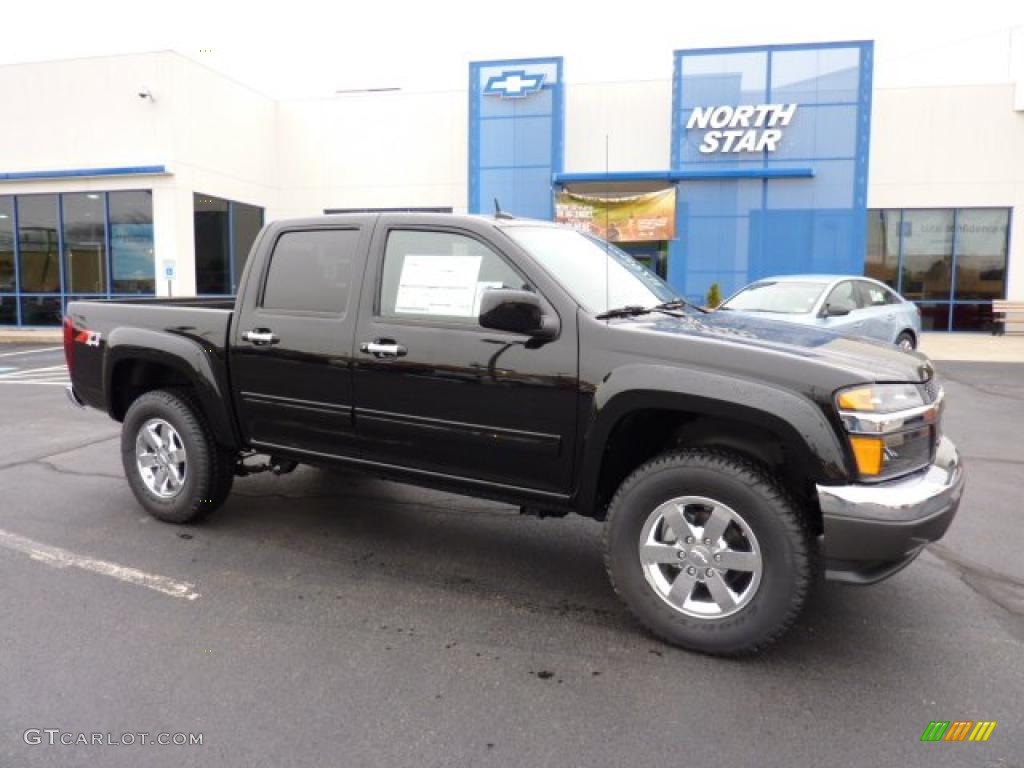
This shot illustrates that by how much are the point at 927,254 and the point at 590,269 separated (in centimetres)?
1948

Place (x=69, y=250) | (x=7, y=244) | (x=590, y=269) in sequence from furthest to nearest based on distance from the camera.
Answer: (x=7, y=244), (x=69, y=250), (x=590, y=269)

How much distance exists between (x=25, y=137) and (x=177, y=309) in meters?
18.7

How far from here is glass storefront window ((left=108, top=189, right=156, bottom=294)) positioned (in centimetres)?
1944

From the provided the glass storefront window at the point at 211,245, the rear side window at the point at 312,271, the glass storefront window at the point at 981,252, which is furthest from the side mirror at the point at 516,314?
the glass storefront window at the point at 981,252

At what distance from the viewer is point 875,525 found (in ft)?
10.2

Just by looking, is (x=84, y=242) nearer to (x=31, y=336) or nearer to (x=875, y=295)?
(x=31, y=336)

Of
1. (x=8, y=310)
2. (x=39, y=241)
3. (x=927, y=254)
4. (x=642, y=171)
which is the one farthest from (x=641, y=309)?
(x=8, y=310)

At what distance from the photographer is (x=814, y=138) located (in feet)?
64.6

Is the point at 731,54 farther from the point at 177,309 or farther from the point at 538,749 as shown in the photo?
the point at 538,749

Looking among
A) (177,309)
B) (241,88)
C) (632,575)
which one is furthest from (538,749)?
(241,88)

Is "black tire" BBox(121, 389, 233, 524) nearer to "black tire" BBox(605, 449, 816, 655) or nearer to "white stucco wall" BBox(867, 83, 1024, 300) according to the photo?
"black tire" BBox(605, 449, 816, 655)

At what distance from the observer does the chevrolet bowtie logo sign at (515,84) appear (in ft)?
67.2

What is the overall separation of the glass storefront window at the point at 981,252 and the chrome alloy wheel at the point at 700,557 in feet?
66.7

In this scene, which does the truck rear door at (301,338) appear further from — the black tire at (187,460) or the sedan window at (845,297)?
the sedan window at (845,297)
